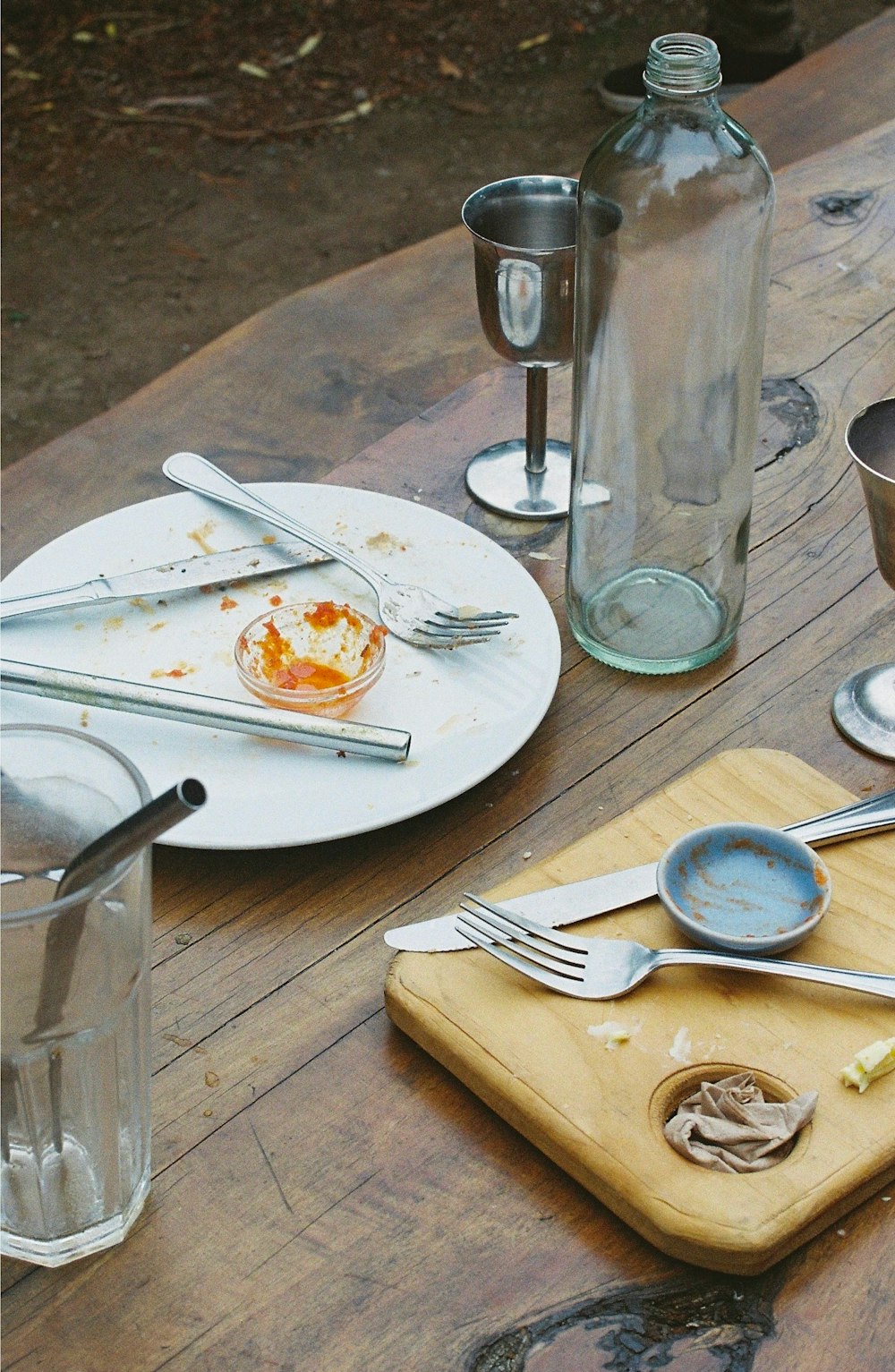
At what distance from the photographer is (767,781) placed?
35.4 inches

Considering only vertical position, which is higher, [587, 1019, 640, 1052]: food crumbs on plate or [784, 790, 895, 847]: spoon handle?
[587, 1019, 640, 1052]: food crumbs on plate

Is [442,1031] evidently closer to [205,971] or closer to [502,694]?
[205,971]

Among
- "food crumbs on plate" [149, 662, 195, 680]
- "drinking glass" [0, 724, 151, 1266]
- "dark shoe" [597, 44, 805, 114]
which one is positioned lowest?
"dark shoe" [597, 44, 805, 114]

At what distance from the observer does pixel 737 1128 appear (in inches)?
27.4

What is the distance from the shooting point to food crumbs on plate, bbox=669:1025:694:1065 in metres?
0.73

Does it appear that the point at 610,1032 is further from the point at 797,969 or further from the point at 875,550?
the point at 875,550

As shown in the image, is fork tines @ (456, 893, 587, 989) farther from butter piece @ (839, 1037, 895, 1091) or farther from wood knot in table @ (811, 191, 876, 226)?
wood knot in table @ (811, 191, 876, 226)

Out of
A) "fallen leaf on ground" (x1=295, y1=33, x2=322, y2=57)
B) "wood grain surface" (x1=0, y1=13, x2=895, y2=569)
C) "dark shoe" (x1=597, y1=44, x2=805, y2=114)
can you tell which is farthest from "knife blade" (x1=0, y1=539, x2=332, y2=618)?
"fallen leaf on ground" (x1=295, y1=33, x2=322, y2=57)

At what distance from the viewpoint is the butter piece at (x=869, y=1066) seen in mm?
707

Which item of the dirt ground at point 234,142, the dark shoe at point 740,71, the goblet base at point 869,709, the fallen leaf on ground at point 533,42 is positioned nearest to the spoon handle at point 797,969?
the goblet base at point 869,709

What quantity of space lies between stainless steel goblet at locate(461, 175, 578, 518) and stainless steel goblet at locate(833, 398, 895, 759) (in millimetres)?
264

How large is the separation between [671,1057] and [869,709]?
350 mm

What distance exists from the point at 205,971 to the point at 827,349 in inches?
34.9

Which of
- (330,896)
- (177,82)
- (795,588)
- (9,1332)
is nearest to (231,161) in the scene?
(177,82)
